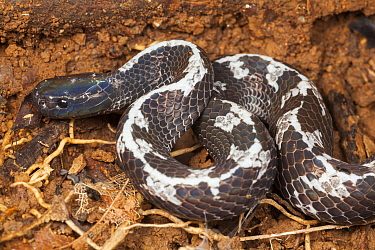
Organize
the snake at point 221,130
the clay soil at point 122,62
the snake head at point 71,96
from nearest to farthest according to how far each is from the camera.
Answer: the snake at point 221,130 → the clay soil at point 122,62 → the snake head at point 71,96

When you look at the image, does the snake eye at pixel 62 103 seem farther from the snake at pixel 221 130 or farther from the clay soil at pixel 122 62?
the clay soil at pixel 122 62

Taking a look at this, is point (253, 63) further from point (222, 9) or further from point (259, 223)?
point (259, 223)

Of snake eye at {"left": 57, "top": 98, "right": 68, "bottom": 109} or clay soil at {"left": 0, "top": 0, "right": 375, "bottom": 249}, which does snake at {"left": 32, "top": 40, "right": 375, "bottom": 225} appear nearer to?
snake eye at {"left": 57, "top": 98, "right": 68, "bottom": 109}

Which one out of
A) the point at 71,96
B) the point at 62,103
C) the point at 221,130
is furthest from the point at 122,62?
the point at 221,130

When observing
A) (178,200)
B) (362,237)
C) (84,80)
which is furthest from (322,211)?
(84,80)

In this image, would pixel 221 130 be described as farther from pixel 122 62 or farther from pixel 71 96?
pixel 122 62

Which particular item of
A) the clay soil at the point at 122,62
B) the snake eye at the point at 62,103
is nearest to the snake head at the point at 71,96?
the snake eye at the point at 62,103

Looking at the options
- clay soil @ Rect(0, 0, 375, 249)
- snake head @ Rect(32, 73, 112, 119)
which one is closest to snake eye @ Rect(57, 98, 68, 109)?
snake head @ Rect(32, 73, 112, 119)
